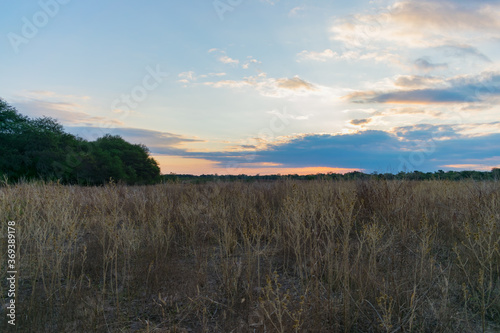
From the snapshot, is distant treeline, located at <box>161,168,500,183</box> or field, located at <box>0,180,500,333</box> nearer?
field, located at <box>0,180,500,333</box>

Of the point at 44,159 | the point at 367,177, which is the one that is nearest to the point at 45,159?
the point at 44,159

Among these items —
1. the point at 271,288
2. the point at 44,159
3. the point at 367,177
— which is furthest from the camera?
the point at 44,159

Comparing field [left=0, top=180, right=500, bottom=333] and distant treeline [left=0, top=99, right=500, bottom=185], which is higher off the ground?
distant treeline [left=0, top=99, right=500, bottom=185]

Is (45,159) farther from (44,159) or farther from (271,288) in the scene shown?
(271,288)

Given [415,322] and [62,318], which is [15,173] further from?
[415,322]

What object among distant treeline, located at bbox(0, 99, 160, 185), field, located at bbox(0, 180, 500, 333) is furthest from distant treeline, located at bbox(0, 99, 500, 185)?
field, located at bbox(0, 180, 500, 333)

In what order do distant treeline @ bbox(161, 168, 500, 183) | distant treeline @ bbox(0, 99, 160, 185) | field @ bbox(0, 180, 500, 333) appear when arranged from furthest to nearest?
distant treeline @ bbox(0, 99, 160, 185) < distant treeline @ bbox(161, 168, 500, 183) < field @ bbox(0, 180, 500, 333)

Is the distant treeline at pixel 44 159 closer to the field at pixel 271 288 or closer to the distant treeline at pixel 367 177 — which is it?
the distant treeline at pixel 367 177

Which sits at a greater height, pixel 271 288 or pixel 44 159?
pixel 44 159

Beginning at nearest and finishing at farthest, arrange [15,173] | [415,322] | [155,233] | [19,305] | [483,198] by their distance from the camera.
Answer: [415,322]
[19,305]
[155,233]
[483,198]
[15,173]

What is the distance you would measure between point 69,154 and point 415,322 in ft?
94.3

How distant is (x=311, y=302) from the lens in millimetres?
3311

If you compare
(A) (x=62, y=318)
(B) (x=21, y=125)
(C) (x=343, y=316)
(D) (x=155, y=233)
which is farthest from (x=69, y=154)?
(C) (x=343, y=316)

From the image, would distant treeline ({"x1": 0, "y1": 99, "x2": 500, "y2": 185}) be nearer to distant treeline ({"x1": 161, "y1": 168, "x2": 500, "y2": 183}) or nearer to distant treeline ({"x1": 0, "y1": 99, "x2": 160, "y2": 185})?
distant treeline ({"x1": 0, "y1": 99, "x2": 160, "y2": 185})
